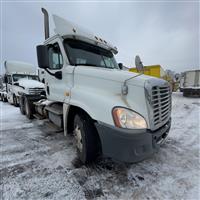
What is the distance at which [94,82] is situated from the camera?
8.19 ft

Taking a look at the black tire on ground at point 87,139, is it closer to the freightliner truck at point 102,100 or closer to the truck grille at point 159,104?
the freightliner truck at point 102,100

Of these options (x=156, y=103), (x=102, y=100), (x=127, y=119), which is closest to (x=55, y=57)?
(x=102, y=100)

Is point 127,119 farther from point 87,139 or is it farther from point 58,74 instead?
point 58,74

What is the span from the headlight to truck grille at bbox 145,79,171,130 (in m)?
0.17

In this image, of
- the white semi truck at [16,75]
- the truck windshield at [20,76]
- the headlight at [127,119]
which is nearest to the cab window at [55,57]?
the headlight at [127,119]

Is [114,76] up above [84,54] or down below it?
below

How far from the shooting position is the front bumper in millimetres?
1894

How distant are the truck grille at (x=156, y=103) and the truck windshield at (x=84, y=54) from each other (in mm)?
1568

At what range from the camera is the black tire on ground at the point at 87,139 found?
8.12 ft

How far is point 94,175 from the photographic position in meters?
2.40

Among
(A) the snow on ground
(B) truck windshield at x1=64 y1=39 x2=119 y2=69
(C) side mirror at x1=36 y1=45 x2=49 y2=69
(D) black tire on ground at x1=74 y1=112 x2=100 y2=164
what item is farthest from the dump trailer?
(C) side mirror at x1=36 y1=45 x2=49 y2=69

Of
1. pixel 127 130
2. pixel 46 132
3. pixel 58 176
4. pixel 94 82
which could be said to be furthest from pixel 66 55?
pixel 46 132

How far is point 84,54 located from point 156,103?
1.93 meters

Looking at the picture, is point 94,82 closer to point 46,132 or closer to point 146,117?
point 146,117
